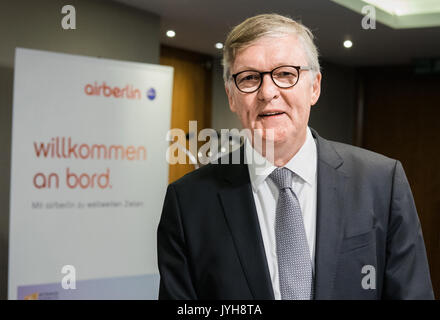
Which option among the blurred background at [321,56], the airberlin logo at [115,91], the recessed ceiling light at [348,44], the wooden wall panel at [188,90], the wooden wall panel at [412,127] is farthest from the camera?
the wooden wall panel at [412,127]

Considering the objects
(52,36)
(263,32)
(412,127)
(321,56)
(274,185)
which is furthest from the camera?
(412,127)

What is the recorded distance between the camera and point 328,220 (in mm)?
1104

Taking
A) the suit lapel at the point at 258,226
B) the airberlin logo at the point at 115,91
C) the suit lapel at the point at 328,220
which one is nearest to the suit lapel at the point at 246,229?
the suit lapel at the point at 258,226

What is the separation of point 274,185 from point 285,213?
0.25 feet

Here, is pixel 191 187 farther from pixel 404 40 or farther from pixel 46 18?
pixel 404 40

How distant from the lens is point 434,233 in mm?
7113

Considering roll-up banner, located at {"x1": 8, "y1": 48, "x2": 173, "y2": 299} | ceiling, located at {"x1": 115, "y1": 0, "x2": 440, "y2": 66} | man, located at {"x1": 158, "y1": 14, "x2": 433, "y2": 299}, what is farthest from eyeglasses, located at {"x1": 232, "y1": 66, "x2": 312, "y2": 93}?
ceiling, located at {"x1": 115, "y1": 0, "x2": 440, "y2": 66}

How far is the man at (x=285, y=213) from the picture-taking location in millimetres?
1077

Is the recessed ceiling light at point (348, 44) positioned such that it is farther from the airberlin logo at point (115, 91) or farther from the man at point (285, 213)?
the man at point (285, 213)

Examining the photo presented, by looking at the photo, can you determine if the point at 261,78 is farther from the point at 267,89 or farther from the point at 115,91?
the point at 115,91

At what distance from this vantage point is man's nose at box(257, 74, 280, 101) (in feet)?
3.54

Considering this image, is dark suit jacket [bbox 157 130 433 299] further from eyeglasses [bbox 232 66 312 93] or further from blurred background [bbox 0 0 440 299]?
blurred background [bbox 0 0 440 299]

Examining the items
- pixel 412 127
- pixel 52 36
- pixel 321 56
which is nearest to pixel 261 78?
pixel 52 36
